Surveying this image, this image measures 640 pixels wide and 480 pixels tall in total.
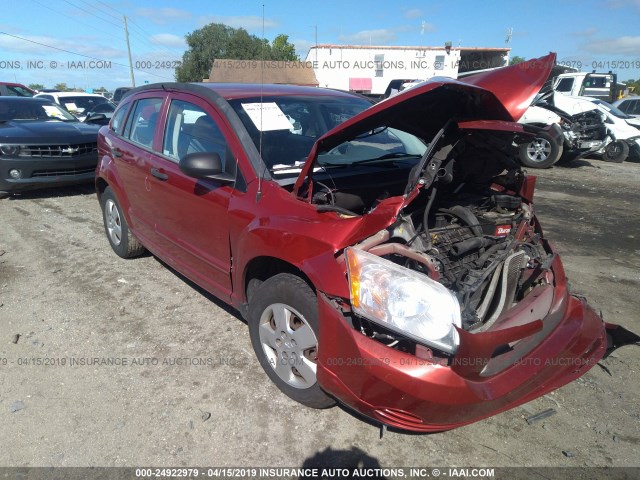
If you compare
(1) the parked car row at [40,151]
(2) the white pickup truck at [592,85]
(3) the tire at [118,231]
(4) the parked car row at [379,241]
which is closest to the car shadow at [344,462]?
(4) the parked car row at [379,241]

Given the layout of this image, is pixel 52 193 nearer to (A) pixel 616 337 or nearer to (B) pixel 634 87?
(A) pixel 616 337

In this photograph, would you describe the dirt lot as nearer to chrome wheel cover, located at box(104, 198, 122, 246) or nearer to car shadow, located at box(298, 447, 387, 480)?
car shadow, located at box(298, 447, 387, 480)

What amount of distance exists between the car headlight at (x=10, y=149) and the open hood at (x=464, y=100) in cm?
619

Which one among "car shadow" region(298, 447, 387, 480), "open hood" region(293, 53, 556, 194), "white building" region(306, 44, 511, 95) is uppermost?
"white building" region(306, 44, 511, 95)

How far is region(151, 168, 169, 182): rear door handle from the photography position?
342 centimetres

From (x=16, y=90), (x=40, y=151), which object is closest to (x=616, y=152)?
(x=40, y=151)

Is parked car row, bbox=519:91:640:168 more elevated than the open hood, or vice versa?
the open hood

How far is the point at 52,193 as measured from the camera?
7785 mm

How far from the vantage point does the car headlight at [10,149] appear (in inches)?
263

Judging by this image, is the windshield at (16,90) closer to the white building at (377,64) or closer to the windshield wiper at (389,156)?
the windshield wiper at (389,156)

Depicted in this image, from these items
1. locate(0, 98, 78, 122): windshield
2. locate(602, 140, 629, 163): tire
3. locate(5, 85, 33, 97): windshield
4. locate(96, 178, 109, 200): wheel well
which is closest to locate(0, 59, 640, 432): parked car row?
locate(96, 178, 109, 200): wheel well

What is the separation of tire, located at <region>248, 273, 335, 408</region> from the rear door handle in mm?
1348

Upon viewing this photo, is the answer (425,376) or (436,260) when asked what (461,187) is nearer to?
(436,260)

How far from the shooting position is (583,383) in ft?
9.28
